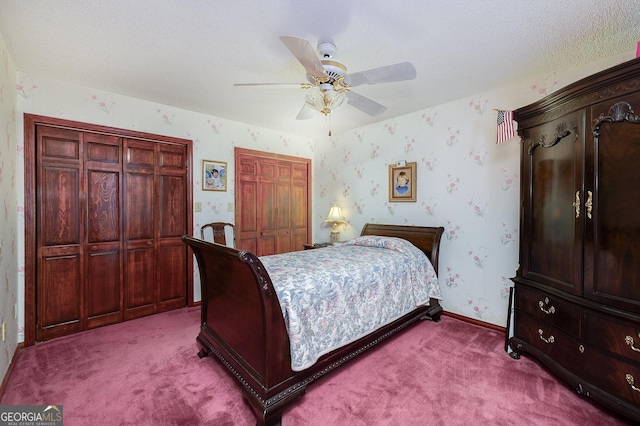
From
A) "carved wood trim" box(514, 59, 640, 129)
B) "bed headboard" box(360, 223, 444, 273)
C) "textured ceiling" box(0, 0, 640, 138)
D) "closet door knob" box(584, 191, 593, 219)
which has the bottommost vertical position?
"bed headboard" box(360, 223, 444, 273)

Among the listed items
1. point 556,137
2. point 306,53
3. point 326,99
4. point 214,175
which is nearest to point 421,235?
point 556,137

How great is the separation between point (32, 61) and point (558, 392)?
185 inches

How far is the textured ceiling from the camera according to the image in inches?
65.4

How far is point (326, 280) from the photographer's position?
1977 millimetres

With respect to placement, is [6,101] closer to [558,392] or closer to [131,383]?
[131,383]

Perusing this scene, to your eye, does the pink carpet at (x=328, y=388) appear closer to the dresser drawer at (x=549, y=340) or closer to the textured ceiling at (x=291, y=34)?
the dresser drawer at (x=549, y=340)

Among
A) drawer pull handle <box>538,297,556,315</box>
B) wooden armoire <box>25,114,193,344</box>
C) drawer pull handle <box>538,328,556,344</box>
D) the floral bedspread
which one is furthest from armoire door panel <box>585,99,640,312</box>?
wooden armoire <box>25,114,193,344</box>

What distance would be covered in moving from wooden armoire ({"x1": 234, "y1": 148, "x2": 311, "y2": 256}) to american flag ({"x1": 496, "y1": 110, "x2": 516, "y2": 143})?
293 cm

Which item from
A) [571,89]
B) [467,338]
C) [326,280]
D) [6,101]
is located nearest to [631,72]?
[571,89]

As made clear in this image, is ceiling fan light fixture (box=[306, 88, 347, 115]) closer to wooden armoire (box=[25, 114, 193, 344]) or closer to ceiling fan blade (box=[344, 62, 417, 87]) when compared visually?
ceiling fan blade (box=[344, 62, 417, 87])

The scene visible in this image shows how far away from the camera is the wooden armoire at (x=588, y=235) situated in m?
1.56

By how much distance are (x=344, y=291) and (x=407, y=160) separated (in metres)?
2.18

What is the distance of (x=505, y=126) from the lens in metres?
2.48

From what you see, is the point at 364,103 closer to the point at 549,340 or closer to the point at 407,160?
the point at 407,160
